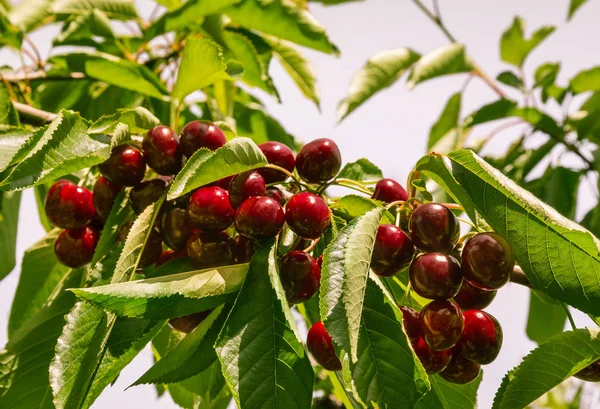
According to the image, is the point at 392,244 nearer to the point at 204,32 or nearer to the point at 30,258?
the point at 30,258

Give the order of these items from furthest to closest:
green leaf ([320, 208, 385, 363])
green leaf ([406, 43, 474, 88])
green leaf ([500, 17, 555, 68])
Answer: green leaf ([500, 17, 555, 68]) → green leaf ([406, 43, 474, 88]) → green leaf ([320, 208, 385, 363])

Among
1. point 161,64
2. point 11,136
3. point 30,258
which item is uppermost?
point 11,136

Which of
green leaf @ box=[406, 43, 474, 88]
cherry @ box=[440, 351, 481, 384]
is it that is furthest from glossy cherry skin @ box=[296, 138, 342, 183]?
green leaf @ box=[406, 43, 474, 88]

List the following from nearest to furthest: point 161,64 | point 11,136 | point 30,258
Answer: point 11,136 → point 30,258 → point 161,64

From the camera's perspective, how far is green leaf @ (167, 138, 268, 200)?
36.3 inches

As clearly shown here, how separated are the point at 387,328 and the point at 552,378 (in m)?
0.30

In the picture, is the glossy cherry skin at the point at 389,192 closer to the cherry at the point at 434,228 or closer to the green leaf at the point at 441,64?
the cherry at the point at 434,228

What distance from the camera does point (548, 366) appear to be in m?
0.97

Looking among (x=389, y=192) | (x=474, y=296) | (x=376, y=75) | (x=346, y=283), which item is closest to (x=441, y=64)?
(x=376, y=75)

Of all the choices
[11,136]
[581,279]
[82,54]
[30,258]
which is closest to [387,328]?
[581,279]

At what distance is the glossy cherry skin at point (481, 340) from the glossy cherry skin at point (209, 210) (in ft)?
1.32

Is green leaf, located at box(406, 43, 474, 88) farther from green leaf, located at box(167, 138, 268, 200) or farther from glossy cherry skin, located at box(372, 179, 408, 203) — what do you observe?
green leaf, located at box(167, 138, 268, 200)

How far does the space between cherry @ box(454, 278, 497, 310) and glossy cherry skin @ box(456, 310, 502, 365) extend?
0.06 m

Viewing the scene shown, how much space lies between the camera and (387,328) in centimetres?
85
